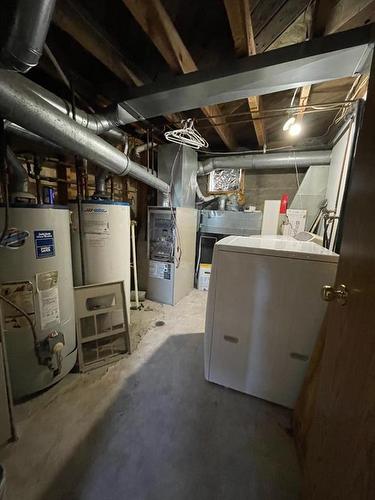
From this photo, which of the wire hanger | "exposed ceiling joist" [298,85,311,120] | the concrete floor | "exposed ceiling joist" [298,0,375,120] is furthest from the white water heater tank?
"exposed ceiling joist" [298,85,311,120]

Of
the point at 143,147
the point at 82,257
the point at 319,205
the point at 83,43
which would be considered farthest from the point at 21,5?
the point at 319,205

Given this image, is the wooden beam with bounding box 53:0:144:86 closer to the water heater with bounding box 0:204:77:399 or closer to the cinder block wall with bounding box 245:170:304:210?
the water heater with bounding box 0:204:77:399

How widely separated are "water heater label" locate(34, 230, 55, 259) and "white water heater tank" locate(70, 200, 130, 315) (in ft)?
1.42

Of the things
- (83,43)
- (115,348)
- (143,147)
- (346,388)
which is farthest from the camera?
(143,147)

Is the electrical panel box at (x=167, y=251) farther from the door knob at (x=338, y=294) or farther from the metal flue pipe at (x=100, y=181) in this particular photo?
the door knob at (x=338, y=294)

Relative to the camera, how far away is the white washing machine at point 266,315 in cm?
127

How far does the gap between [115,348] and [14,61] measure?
2.10 m

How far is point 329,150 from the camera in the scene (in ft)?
9.46

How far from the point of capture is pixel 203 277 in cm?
363

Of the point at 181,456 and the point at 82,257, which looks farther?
the point at 82,257

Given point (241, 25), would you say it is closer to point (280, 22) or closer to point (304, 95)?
point (280, 22)

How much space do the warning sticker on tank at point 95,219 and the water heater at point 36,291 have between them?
31cm

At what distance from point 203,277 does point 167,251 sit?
100cm

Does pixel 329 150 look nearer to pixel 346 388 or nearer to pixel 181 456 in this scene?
pixel 346 388
